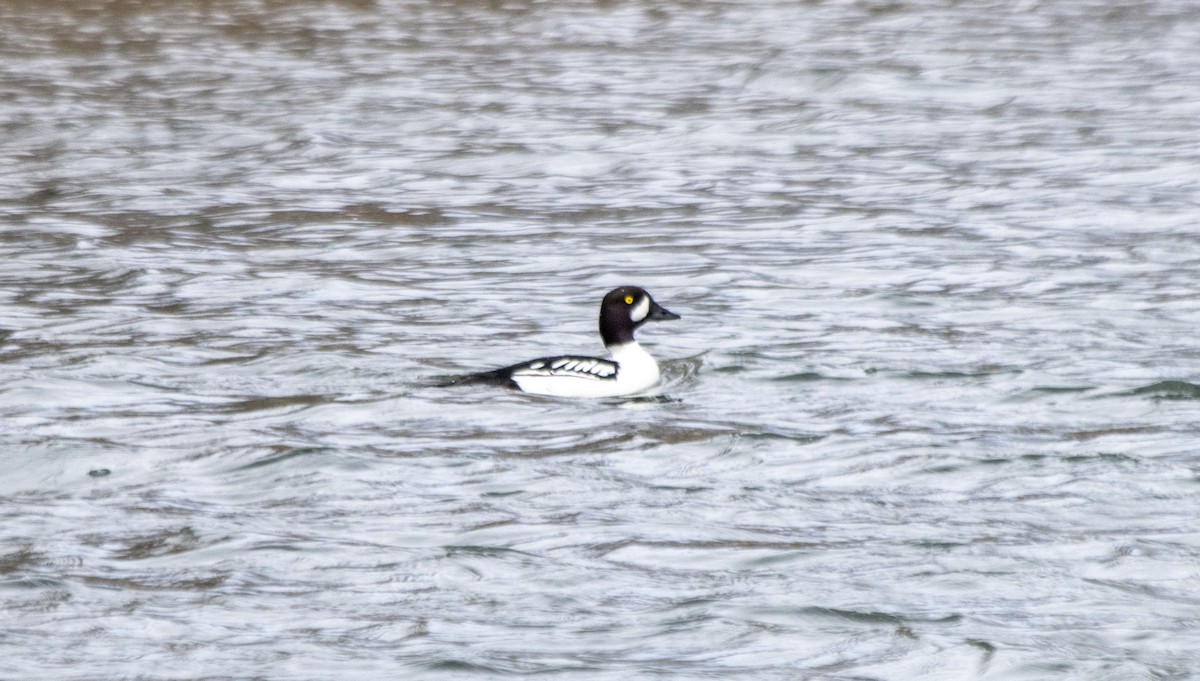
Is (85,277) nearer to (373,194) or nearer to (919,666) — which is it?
(373,194)

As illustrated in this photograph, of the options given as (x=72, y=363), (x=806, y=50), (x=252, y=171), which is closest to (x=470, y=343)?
(x=72, y=363)

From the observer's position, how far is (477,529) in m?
9.16

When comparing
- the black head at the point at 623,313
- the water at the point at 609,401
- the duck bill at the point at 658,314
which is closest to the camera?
the water at the point at 609,401

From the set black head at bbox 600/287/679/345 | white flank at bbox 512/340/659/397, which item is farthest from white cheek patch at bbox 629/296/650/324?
white flank at bbox 512/340/659/397

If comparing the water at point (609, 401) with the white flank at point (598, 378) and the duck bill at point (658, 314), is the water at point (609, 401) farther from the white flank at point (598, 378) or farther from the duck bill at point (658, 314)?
the duck bill at point (658, 314)

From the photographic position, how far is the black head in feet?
40.4

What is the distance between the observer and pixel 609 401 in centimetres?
1205

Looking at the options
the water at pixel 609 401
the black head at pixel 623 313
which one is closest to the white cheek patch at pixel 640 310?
the black head at pixel 623 313

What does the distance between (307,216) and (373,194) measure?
1300 millimetres

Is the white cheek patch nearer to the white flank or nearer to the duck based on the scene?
the duck

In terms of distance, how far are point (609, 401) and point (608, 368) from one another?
0.65 ft

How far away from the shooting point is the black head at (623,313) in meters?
12.3

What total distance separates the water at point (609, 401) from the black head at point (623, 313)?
1.73 feet

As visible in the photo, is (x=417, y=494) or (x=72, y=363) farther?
(x=72, y=363)
